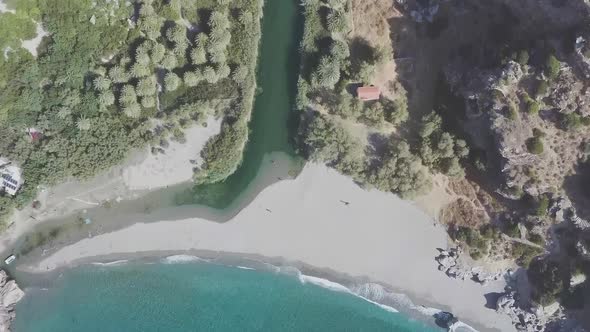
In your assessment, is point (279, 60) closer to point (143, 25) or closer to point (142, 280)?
point (143, 25)

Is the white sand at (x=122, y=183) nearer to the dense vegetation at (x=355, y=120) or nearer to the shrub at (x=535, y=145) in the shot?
the dense vegetation at (x=355, y=120)

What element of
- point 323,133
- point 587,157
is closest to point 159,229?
point 323,133

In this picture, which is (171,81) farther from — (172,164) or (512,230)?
(512,230)

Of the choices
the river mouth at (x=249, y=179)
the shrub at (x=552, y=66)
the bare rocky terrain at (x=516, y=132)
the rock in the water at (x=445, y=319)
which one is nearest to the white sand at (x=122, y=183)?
the river mouth at (x=249, y=179)

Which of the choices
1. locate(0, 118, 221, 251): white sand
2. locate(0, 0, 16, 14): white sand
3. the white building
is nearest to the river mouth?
locate(0, 118, 221, 251): white sand

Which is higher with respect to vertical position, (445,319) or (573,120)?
(573,120)

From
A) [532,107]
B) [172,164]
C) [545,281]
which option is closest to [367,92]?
A: [532,107]

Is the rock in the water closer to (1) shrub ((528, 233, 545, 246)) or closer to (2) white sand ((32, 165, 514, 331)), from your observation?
(2) white sand ((32, 165, 514, 331))
